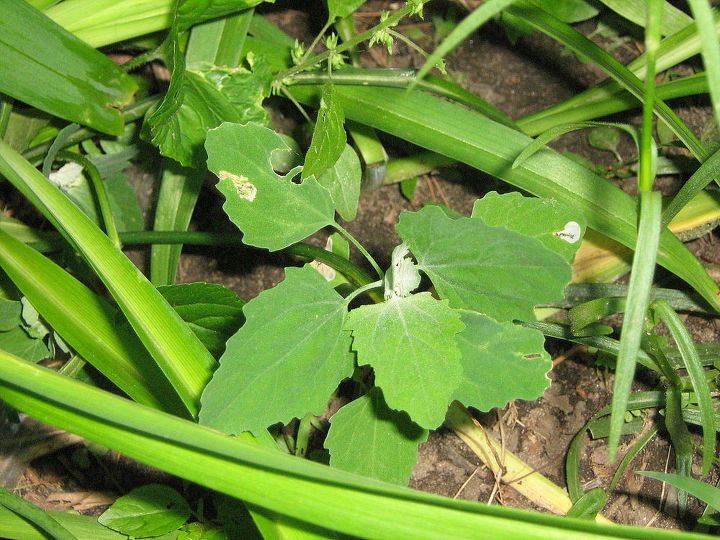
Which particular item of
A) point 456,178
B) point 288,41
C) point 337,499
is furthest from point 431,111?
point 337,499

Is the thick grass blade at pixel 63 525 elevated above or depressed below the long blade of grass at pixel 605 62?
below

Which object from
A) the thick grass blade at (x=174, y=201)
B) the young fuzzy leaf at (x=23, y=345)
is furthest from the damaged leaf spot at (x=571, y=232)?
the young fuzzy leaf at (x=23, y=345)

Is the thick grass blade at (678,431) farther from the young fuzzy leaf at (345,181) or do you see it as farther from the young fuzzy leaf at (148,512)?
the young fuzzy leaf at (148,512)

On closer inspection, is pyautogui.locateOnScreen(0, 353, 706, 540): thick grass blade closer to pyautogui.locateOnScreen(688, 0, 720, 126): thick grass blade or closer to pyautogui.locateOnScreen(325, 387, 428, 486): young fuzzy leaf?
pyautogui.locateOnScreen(325, 387, 428, 486): young fuzzy leaf

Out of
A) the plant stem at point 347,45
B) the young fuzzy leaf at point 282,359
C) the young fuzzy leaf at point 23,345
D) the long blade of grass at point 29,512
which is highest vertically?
the plant stem at point 347,45

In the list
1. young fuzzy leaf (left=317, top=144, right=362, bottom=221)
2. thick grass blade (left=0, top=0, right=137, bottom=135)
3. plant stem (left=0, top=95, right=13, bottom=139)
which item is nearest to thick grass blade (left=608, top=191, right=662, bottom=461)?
young fuzzy leaf (left=317, top=144, right=362, bottom=221)

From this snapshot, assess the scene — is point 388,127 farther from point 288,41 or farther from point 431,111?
point 288,41

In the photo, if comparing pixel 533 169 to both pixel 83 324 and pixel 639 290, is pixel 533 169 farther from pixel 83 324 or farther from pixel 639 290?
pixel 83 324
